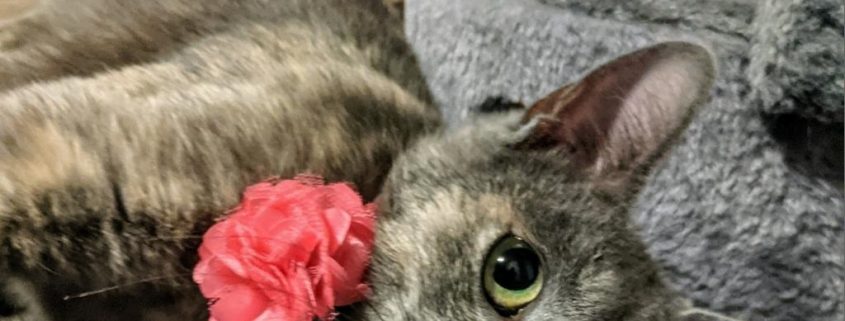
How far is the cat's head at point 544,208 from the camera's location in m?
0.94

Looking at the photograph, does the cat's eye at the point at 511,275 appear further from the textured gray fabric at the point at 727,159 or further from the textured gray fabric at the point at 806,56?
the textured gray fabric at the point at 806,56

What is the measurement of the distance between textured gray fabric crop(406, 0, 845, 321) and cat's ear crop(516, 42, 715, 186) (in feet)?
1.60

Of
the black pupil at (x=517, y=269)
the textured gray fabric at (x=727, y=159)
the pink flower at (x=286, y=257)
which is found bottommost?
the textured gray fabric at (x=727, y=159)

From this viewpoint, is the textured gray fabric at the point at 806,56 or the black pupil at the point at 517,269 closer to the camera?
the black pupil at the point at 517,269

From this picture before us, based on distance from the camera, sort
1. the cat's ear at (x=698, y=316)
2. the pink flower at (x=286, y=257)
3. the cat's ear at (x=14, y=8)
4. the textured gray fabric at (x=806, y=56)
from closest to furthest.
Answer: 1. the pink flower at (x=286, y=257)
2. the cat's ear at (x=698, y=316)
3. the textured gray fabric at (x=806, y=56)
4. the cat's ear at (x=14, y=8)

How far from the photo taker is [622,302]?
1.00m

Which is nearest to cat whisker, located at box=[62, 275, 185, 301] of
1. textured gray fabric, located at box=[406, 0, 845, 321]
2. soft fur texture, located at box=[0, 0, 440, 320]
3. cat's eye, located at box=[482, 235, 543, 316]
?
soft fur texture, located at box=[0, 0, 440, 320]

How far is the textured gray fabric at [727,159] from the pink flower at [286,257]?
0.73 meters

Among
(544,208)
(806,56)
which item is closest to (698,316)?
(544,208)

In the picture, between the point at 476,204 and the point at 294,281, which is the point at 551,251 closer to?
the point at 476,204

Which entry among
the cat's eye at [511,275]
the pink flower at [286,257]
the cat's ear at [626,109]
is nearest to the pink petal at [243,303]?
the pink flower at [286,257]

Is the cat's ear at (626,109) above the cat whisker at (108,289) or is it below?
above

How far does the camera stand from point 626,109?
3.29 feet

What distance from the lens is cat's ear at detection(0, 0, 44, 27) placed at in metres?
1.75
